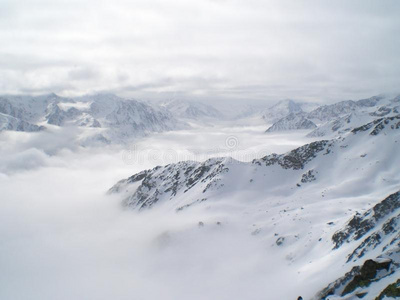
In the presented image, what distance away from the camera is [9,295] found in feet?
328

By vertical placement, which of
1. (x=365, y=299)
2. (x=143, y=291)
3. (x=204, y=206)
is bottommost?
(x=365, y=299)

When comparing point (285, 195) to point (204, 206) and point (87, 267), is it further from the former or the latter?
point (87, 267)

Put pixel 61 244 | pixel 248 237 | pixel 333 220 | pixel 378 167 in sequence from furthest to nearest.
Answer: pixel 61 244
pixel 378 167
pixel 248 237
pixel 333 220

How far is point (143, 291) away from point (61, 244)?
294 ft

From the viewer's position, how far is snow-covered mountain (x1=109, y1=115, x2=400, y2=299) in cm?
4162

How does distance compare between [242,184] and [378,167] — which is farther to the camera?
[242,184]

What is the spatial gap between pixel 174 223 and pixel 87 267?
34.2m

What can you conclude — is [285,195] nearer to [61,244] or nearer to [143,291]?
[143,291]

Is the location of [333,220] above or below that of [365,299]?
above

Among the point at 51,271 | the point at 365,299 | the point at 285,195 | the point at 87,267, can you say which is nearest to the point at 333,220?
the point at 285,195

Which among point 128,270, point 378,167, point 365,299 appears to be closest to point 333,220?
point 378,167

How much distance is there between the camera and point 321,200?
8756cm

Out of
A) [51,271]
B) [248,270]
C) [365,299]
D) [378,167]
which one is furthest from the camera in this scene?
[51,271]

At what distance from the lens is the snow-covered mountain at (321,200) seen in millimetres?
41625
